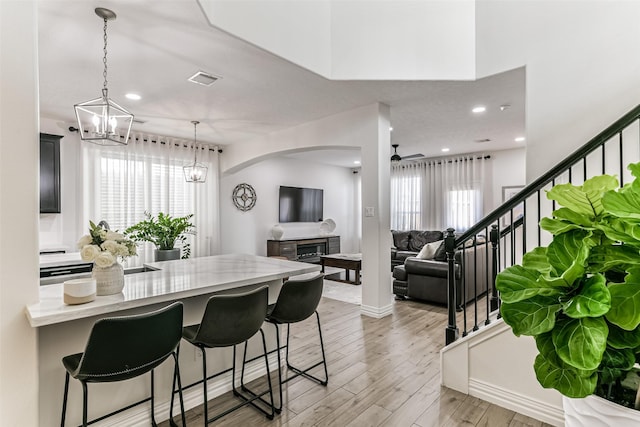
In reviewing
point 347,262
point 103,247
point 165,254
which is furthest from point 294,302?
point 347,262

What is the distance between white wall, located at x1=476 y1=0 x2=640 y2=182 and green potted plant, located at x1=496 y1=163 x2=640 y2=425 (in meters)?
2.35

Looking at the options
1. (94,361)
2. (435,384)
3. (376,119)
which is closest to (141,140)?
(376,119)

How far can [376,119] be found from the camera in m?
4.15

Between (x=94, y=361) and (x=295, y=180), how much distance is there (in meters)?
7.21

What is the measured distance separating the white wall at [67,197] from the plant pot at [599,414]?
19.2ft

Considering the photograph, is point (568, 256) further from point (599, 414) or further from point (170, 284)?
point (170, 284)

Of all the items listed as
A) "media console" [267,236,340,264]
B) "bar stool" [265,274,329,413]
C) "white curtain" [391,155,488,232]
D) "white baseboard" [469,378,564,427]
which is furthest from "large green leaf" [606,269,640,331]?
"white curtain" [391,155,488,232]

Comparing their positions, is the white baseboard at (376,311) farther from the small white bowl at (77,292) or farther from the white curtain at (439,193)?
the white curtain at (439,193)

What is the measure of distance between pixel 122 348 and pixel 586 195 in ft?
6.09

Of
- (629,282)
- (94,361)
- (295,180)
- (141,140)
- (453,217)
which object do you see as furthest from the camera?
(295,180)

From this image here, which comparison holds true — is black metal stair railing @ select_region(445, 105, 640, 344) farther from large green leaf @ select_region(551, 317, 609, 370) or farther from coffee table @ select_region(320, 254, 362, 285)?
coffee table @ select_region(320, 254, 362, 285)

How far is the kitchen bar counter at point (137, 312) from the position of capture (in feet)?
5.55

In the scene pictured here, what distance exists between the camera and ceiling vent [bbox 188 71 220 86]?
10.8ft

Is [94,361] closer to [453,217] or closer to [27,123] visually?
[27,123]
